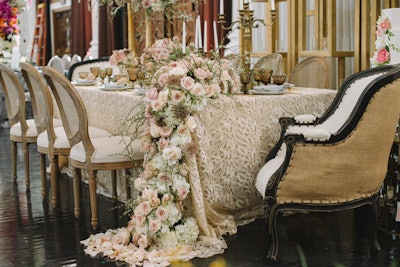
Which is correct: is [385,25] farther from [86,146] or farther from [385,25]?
[86,146]

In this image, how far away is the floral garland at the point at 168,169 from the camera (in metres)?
3.41

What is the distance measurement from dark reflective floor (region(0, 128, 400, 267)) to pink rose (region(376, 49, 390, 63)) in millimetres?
977

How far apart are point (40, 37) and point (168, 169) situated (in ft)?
37.9

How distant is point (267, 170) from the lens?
348cm

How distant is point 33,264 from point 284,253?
51.8 inches

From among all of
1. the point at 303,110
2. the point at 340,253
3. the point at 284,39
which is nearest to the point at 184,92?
the point at 303,110

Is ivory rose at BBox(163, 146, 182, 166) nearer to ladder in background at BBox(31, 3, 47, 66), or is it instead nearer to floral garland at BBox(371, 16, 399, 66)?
floral garland at BBox(371, 16, 399, 66)

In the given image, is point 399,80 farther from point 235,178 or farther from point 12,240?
point 12,240

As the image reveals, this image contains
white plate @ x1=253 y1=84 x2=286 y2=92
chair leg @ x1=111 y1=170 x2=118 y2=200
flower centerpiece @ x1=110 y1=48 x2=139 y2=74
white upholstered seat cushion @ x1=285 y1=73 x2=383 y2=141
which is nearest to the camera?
white upholstered seat cushion @ x1=285 y1=73 x2=383 y2=141

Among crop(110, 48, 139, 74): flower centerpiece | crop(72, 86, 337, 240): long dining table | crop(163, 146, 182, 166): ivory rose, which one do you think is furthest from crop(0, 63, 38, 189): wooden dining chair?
crop(163, 146, 182, 166): ivory rose

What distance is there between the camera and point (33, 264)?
3271mm

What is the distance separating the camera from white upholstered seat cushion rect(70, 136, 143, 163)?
152 inches

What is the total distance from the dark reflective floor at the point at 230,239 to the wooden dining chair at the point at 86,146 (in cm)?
31

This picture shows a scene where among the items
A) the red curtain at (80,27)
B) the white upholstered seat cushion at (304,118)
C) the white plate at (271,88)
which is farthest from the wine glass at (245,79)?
the red curtain at (80,27)
